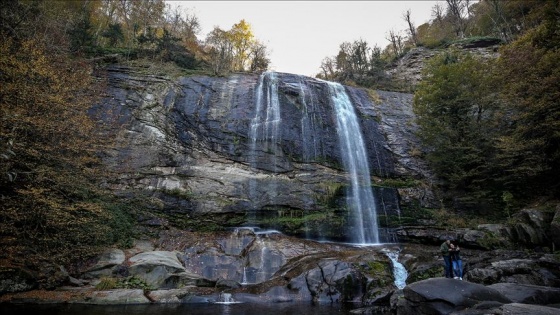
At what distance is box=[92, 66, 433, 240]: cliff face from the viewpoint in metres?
15.3

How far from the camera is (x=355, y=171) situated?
17875 millimetres

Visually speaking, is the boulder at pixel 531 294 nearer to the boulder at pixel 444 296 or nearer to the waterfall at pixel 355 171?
the boulder at pixel 444 296

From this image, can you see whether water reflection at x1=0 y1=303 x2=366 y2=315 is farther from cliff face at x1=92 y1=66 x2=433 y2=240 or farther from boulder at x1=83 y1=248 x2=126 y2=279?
cliff face at x1=92 y1=66 x2=433 y2=240

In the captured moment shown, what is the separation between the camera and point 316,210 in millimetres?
15906

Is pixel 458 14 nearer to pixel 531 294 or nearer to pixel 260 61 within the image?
pixel 260 61

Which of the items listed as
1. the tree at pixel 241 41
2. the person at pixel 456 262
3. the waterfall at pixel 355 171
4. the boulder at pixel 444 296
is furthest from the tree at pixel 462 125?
the tree at pixel 241 41

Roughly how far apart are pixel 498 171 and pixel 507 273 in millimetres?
9595

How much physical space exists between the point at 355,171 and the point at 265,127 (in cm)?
607

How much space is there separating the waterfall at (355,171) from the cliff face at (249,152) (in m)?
0.32

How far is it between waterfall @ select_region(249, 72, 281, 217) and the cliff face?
6 centimetres

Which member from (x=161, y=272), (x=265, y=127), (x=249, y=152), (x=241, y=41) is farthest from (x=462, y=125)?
(x=241, y=41)

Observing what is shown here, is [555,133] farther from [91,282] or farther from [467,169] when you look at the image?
[91,282]

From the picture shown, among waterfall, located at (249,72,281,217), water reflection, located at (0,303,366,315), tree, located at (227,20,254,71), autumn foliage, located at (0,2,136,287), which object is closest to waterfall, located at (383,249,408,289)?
water reflection, located at (0,303,366,315)

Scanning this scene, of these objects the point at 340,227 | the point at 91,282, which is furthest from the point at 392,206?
the point at 91,282
